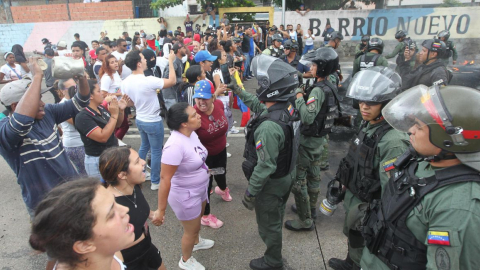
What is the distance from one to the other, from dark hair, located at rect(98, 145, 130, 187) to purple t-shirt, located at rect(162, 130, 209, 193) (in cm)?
45

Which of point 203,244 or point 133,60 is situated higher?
point 133,60

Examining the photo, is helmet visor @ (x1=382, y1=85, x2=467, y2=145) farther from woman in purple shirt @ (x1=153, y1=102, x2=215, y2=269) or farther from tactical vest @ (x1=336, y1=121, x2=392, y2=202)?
woman in purple shirt @ (x1=153, y1=102, x2=215, y2=269)

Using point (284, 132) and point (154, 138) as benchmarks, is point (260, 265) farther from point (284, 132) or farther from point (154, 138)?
point (154, 138)

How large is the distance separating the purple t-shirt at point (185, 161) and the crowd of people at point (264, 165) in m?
0.01

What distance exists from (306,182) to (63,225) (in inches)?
111

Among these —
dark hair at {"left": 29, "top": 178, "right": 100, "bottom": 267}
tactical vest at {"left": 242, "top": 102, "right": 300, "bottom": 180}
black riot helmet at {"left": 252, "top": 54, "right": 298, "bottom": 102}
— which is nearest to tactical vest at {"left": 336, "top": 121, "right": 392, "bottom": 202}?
tactical vest at {"left": 242, "top": 102, "right": 300, "bottom": 180}

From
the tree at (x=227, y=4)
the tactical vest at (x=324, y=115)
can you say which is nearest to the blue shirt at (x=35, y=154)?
the tactical vest at (x=324, y=115)

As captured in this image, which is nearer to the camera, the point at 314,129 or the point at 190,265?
the point at 190,265

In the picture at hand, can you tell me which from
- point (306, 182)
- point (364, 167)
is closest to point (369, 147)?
point (364, 167)

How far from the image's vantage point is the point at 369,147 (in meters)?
2.30

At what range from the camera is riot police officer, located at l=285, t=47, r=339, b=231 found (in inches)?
134

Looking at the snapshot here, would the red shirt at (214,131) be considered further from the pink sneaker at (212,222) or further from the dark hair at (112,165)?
the dark hair at (112,165)

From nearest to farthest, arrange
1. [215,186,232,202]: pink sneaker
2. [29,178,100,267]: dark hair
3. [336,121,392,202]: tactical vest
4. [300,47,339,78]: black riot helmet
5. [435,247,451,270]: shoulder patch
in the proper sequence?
[29,178,100,267]: dark hair, [435,247,451,270]: shoulder patch, [336,121,392,202]: tactical vest, [300,47,339,78]: black riot helmet, [215,186,232,202]: pink sneaker

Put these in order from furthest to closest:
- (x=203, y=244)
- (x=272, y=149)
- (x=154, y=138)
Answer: (x=154, y=138)
(x=203, y=244)
(x=272, y=149)
